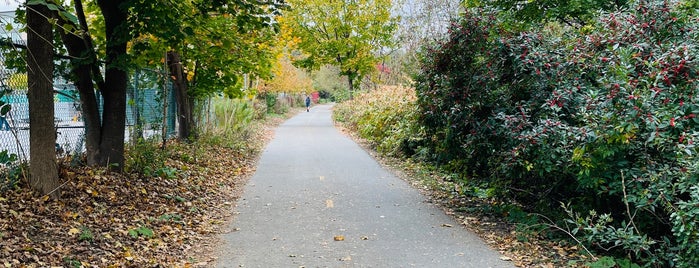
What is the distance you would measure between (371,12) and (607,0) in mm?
22313

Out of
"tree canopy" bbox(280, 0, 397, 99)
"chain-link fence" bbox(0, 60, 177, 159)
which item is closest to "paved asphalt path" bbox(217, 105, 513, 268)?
"chain-link fence" bbox(0, 60, 177, 159)

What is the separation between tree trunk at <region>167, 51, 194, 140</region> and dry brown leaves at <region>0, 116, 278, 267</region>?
5.14 metres

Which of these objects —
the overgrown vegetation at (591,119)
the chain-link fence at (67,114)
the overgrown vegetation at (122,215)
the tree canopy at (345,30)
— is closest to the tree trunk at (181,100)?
the chain-link fence at (67,114)

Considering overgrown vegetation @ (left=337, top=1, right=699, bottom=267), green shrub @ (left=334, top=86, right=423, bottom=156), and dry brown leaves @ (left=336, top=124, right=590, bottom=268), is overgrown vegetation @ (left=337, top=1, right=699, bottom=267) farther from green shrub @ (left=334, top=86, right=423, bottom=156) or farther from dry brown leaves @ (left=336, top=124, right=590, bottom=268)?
green shrub @ (left=334, top=86, right=423, bottom=156)

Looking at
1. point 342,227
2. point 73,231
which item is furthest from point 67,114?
point 342,227

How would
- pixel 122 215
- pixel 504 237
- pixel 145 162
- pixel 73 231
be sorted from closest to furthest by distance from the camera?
pixel 73 231, pixel 504 237, pixel 122 215, pixel 145 162

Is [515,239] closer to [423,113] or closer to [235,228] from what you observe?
[423,113]

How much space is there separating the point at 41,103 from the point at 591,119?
19.2 feet

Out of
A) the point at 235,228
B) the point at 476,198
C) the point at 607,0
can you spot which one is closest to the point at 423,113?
the point at 476,198

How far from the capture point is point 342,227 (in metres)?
6.96

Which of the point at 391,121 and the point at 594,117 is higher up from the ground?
the point at 594,117

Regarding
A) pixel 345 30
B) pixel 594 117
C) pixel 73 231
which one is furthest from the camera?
pixel 345 30

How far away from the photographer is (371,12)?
1267 inches

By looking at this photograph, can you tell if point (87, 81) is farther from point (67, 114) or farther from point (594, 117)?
point (594, 117)
